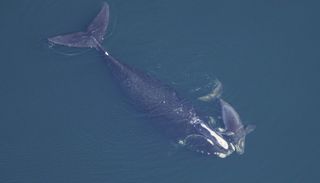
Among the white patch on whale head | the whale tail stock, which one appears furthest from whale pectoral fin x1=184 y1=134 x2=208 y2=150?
the whale tail stock

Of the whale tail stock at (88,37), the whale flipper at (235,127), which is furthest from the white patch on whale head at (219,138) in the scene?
the whale tail stock at (88,37)

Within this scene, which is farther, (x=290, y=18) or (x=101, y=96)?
(x=290, y=18)

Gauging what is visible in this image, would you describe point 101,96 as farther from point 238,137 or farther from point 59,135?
point 238,137

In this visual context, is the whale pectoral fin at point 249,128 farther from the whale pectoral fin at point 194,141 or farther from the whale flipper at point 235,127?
the whale pectoral fin at point 194,141

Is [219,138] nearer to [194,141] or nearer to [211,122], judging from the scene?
[211,122]

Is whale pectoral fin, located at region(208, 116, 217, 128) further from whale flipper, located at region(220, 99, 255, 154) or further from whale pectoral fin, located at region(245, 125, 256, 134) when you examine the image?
whale pectoral fin, located at region(245, 125, 256, 134)

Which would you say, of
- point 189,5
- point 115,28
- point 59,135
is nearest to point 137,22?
point 115,28
